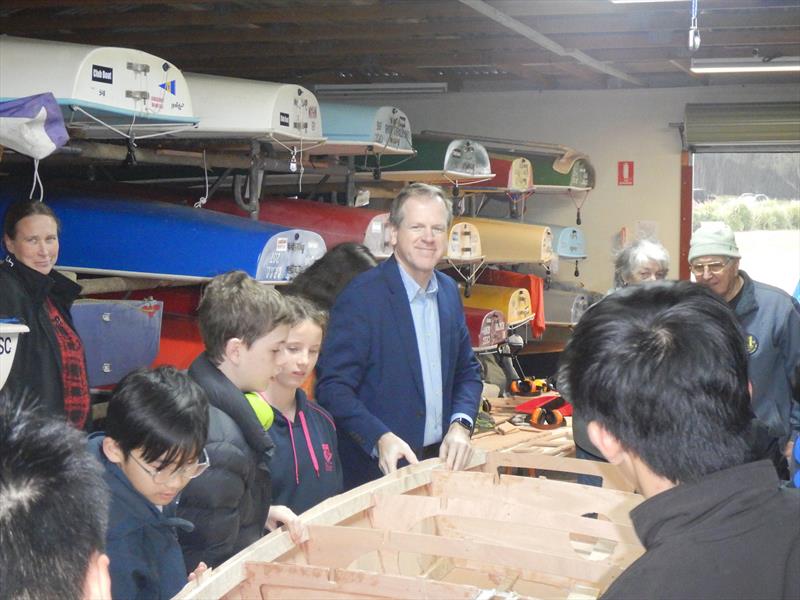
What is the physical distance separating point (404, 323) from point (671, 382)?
200cm

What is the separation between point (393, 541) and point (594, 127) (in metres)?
7.78

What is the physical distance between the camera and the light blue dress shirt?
3353 millimetres

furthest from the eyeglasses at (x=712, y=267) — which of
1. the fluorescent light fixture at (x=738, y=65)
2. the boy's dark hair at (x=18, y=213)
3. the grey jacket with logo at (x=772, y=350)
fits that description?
the fluorescent light fixture at (x=738, y=65)

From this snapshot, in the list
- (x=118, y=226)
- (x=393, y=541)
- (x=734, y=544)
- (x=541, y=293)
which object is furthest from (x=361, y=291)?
(x=541, y=293)

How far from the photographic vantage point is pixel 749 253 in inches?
372

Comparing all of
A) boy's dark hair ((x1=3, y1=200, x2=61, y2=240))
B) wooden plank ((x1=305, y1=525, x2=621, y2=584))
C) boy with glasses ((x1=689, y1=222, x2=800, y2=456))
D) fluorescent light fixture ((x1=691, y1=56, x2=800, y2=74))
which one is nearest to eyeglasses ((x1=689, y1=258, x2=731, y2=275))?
boy with glasses ((x1=689, y1=222, x2=800, y2=456))

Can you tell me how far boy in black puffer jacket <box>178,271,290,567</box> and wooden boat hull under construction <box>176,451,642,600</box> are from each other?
165 mm

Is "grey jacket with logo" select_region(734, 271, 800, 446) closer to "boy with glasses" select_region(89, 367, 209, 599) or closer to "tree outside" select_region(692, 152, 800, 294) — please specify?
"boy with glasses" select_region(89, 367, 209, 599)

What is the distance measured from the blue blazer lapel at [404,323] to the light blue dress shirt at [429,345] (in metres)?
0.02

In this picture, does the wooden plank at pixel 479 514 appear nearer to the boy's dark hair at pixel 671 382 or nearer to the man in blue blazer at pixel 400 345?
the man in blue blazer at pixel 400 345

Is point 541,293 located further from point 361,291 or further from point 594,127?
point 361,291

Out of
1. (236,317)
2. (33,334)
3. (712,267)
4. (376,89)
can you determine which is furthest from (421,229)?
(376,89)

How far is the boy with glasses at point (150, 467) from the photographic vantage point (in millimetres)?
2014

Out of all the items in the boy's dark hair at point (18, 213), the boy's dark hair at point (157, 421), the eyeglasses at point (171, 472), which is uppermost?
the boy's dark hair at point (18, 213)
